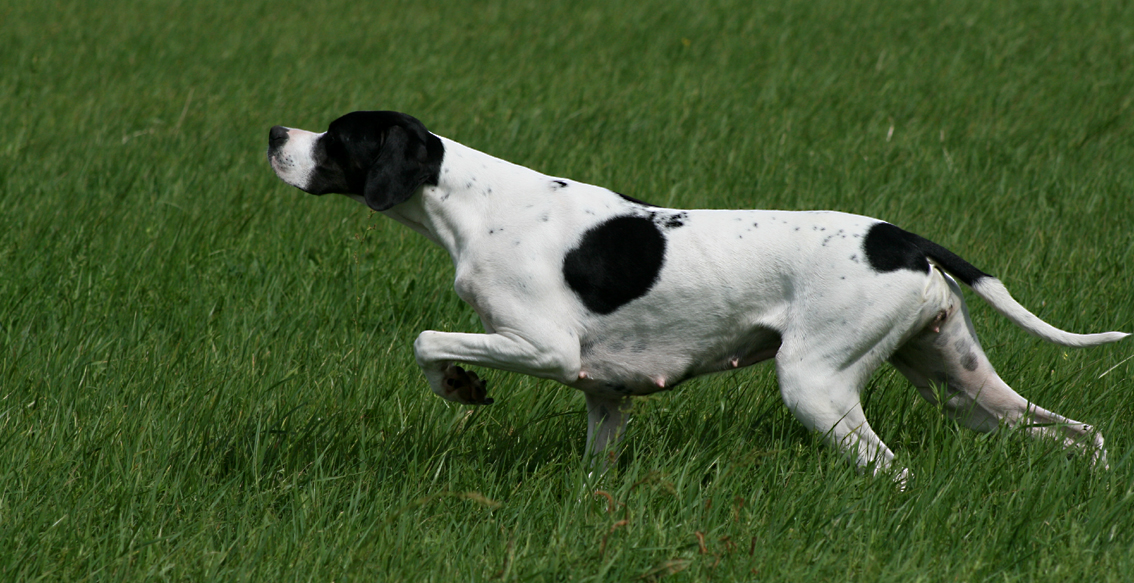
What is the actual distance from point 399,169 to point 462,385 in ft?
2.36

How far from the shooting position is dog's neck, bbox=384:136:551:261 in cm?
353

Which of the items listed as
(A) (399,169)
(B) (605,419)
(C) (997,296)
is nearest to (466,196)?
(A) (399,169)

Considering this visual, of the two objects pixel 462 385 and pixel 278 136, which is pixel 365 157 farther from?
pixel 462 385

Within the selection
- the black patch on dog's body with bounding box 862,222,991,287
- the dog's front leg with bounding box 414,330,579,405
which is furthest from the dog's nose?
the black patch on dog's body with bounding box 862,222,991,287

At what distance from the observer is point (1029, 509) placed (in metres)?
3.05

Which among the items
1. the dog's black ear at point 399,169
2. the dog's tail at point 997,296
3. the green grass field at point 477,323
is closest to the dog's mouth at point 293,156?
the dog's black ear at point 399,169

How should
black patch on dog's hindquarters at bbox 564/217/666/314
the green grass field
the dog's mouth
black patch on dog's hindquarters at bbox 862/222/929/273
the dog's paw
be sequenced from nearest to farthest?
the green grass field, black patch on dog's hindquarters at bbox 862/222/929/273, black patch on dog's hindquarters at bbox 564/217/666/314, the dog's paw, the dog's mouth

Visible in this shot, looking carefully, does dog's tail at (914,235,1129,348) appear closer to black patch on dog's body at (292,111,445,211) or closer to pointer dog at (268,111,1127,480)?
pointer dog at (268,111,1127,480)

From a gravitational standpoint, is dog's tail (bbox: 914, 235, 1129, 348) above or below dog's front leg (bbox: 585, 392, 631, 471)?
above

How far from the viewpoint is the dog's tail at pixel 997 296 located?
333 cm

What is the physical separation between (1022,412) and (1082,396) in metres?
0.65

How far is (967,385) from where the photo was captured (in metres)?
3.58

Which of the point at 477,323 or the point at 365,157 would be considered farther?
the point at 477,323

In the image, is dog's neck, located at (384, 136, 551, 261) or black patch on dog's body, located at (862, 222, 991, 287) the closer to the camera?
black patch on dog's body, located at (862, 222, 991, 287)
